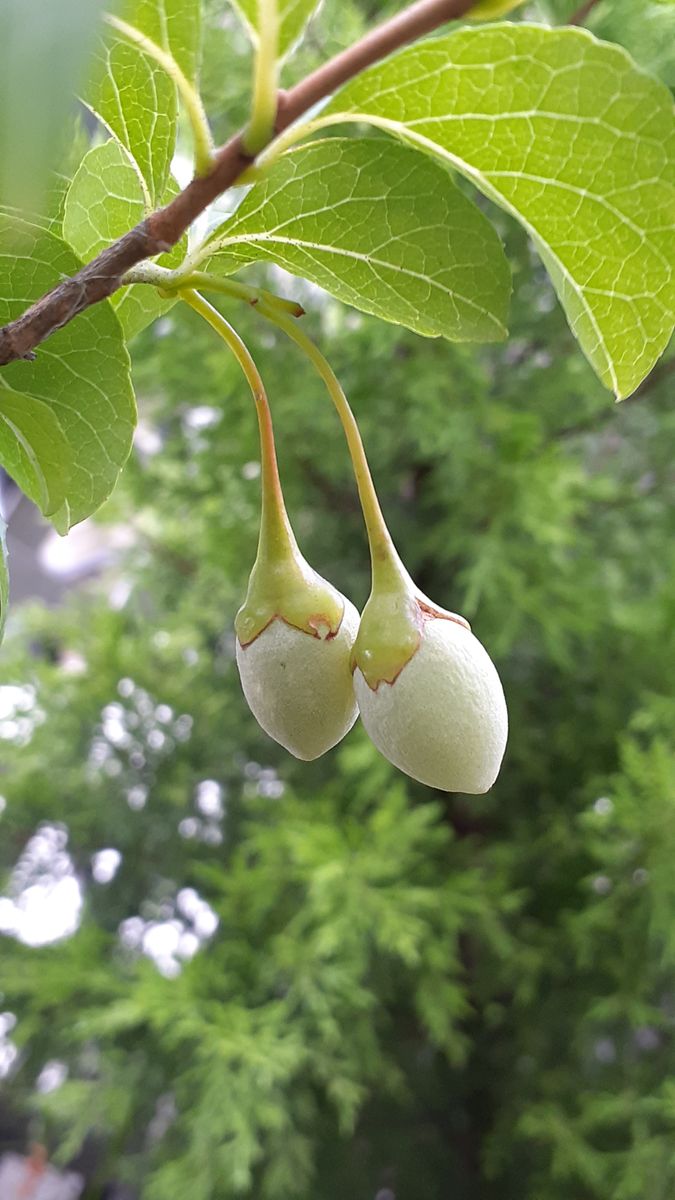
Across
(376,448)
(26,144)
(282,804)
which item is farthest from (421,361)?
(26,144)

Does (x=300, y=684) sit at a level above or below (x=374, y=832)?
above

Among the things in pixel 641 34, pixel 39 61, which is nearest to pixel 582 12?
pixel 641 34

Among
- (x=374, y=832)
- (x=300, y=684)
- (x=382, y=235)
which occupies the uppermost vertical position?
(x=382, y=235)

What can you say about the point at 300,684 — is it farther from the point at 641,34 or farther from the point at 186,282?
the point at 641,34

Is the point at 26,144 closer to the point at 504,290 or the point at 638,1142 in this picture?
the point at 504,290

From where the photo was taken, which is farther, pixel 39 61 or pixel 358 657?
pixel 358 657

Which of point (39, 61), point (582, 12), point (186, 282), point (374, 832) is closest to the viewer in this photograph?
point (39, 61)

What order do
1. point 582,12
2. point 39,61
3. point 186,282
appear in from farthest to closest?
1. point 582,12
2. point 186,282
3. point 39,61

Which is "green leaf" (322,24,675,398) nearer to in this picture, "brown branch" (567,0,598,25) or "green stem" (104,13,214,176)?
"green stem" (104,13,214,176)
